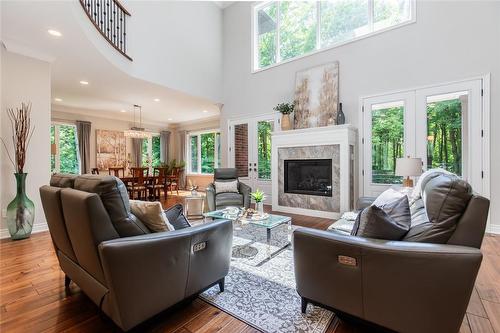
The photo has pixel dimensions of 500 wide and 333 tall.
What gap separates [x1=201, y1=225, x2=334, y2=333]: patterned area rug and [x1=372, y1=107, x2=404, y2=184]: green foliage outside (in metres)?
2.61

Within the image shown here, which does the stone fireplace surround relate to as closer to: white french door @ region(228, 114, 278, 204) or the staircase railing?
white french door @ region(228, 114, 278, 204)

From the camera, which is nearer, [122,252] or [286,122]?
[122,252]

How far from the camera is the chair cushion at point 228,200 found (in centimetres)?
430

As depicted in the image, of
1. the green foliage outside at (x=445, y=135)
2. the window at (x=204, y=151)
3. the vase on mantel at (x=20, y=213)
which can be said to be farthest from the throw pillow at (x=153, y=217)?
the window at (x=204, y=151)

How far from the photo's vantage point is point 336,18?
486 cm

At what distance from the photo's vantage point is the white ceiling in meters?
2.84

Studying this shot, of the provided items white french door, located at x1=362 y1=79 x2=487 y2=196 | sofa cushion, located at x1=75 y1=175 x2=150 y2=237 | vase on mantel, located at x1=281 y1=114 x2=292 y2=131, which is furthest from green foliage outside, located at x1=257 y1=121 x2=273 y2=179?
sofa cushion, located at x1=75 y1=175 x2=150 y2=237

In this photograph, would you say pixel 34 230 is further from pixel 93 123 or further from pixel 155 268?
pixel 93 123

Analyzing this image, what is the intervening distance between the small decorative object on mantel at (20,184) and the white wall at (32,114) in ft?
0.25

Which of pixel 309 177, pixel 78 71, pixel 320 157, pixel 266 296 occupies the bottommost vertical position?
pixel 266 296

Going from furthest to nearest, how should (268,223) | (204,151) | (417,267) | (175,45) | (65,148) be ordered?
(204,151), (65,148), (175,45), (268,223), (417,267)

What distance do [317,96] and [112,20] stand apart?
4146mm

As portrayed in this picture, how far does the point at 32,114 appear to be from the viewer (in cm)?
359

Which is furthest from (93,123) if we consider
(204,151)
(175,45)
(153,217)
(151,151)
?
(153,217)
